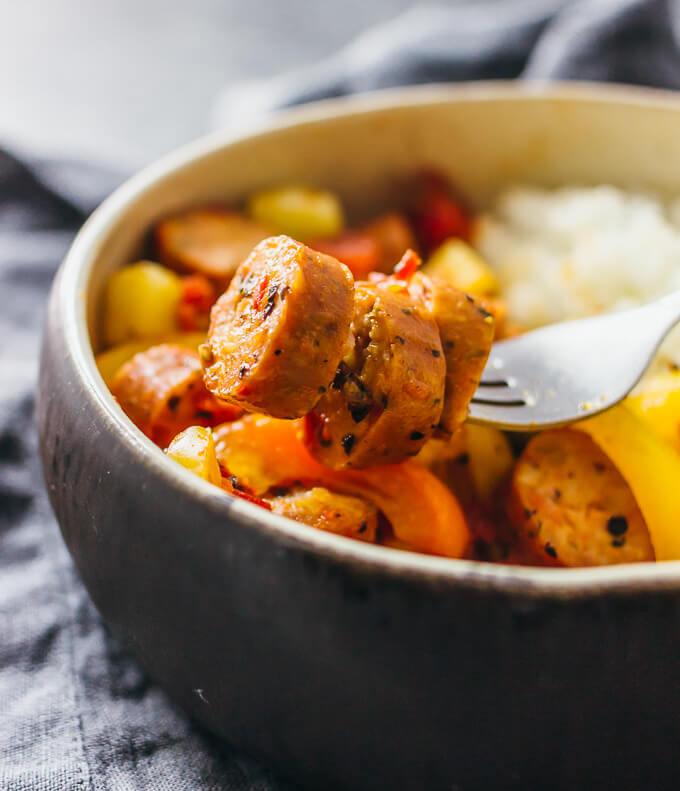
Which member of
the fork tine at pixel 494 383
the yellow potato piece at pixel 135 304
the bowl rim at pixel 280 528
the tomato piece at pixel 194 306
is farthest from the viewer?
the tomato piece at pixel 194 306

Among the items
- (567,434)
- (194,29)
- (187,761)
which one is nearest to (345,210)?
(567,434)

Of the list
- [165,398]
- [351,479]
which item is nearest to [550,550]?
[351,479]

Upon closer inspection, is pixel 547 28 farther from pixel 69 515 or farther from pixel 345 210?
pixel 69 515

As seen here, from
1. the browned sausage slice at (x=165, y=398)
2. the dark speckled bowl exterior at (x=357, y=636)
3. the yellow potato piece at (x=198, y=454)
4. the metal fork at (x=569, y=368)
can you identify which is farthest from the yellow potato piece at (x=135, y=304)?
the metal fork at (x=569, y=368)

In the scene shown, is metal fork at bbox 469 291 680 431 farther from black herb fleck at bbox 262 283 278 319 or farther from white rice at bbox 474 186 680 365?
black herb fleck at bbox 262 283 278 319

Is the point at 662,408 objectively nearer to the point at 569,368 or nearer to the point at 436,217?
the point at 569,368

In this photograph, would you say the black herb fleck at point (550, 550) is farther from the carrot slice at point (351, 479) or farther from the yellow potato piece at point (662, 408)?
the yellow potato piece at point (662, 408)
